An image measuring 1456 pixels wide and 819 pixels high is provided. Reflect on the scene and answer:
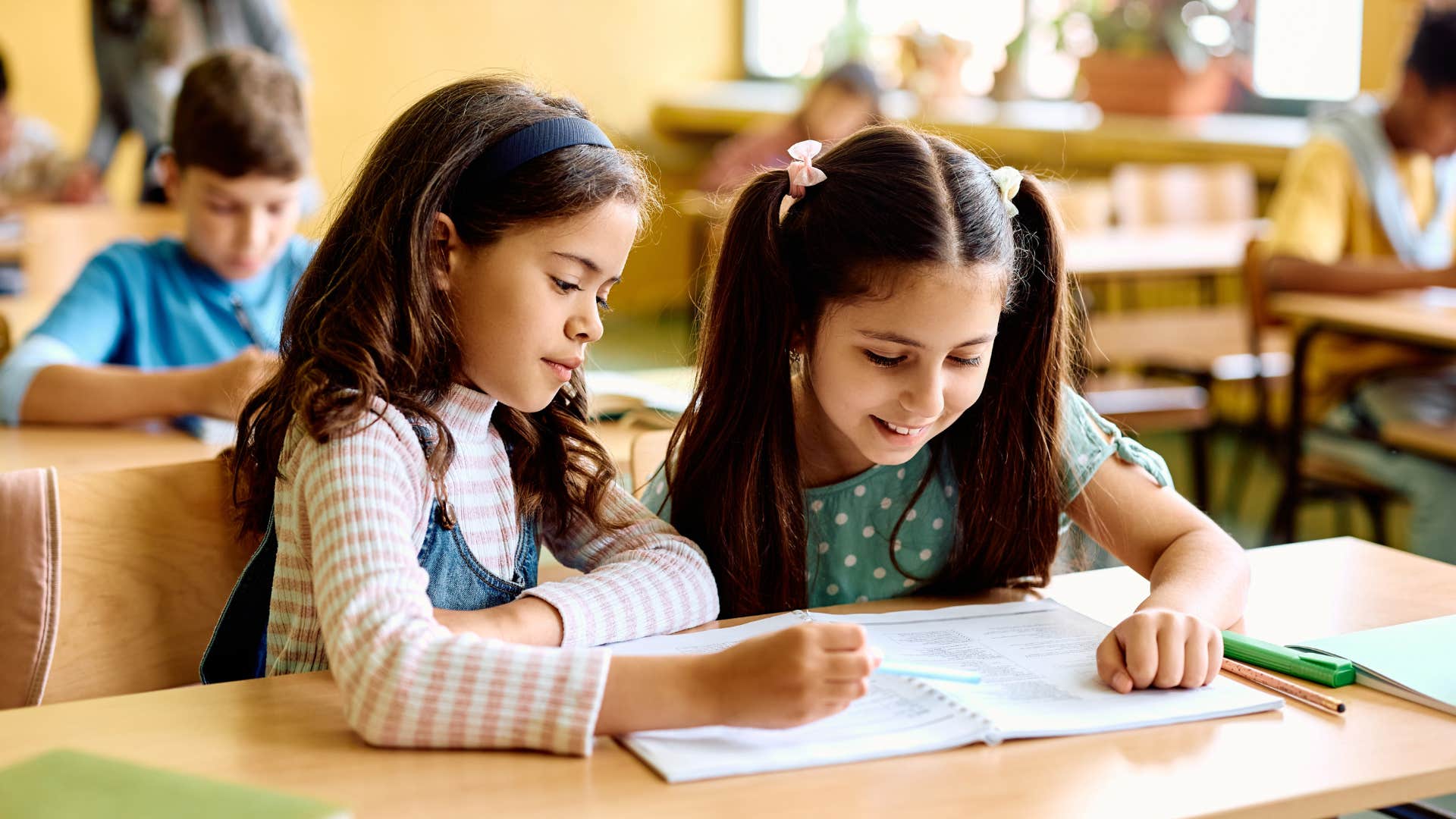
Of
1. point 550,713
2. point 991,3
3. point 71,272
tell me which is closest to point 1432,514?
point 550,713

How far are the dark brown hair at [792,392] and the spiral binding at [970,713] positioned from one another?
1.06ft

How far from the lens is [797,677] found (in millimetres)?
849

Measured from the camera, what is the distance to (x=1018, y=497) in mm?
1300

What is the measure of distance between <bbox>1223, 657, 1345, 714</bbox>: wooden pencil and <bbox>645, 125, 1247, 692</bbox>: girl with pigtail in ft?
0.40

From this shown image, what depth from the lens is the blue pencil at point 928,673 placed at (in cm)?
97

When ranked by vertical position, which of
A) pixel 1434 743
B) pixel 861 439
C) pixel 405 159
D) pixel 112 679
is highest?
pixel 405 159

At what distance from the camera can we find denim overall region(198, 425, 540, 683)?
1.10m

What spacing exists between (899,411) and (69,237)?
A: 7.98ft

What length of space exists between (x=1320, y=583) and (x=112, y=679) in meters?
1.08

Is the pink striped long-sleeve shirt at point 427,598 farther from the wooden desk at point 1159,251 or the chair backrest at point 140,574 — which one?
the wooden desk at point 1159,251

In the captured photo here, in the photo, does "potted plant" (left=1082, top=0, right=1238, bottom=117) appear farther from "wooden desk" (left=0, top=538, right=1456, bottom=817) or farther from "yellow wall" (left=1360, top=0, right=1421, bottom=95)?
"wooden desk" (left=0, top=538, right=1456, bottom=817)

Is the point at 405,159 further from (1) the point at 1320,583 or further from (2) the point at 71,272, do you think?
(2) the point at 71,272

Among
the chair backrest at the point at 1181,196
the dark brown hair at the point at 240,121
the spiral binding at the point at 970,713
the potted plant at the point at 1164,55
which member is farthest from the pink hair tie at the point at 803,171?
the potted plant at the point at 1164,55

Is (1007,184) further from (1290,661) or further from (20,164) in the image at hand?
(20,164)
